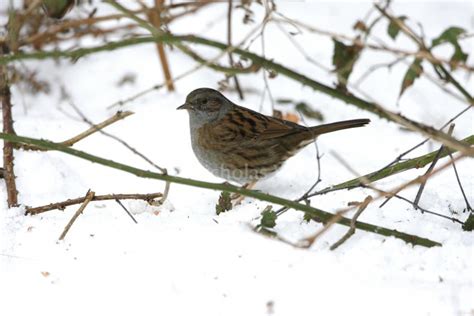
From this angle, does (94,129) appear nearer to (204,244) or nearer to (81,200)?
(81,200)

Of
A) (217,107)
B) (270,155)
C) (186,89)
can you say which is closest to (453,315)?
(270,155)

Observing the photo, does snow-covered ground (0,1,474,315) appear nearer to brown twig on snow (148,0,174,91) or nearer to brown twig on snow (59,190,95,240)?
brown twig on snow (59,190,95,240)

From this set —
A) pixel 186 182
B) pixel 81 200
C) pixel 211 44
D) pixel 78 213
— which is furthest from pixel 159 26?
pixel 186 182

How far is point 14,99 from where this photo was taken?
618cm

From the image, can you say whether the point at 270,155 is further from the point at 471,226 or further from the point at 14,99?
the point at 14,99

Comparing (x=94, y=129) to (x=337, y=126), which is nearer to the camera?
(x=94, y=129)

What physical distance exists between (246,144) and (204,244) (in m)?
1.26

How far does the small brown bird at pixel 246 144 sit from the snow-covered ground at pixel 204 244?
185mm

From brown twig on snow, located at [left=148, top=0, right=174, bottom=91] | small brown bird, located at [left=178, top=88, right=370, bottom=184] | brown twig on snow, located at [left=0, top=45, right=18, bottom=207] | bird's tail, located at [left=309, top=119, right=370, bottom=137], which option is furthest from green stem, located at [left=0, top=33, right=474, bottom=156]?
brown twig on snow, located at [left=148, top=0, right=174, bottom=91]

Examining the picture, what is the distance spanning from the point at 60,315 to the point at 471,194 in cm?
219

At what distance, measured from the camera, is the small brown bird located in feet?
15.3

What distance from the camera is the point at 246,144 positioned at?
4.75m

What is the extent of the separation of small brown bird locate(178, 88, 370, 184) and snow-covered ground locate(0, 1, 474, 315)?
0.19 m

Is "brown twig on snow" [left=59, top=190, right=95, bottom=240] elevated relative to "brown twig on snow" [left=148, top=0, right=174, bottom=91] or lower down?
lower down
